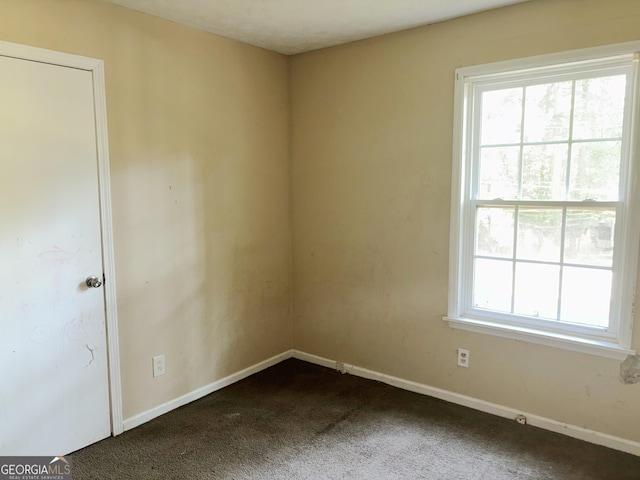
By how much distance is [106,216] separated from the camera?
7.98 ft

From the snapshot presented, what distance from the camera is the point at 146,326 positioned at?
269 cm

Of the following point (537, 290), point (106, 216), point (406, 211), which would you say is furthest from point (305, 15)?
point (537, 290)

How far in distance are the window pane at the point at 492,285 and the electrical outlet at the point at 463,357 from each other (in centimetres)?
30

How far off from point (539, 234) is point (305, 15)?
72.8 inches

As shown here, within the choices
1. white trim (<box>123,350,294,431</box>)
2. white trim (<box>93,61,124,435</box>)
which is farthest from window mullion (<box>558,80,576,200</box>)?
white trim (<box>93,61,124,435</box>)

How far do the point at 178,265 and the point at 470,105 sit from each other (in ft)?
6.76

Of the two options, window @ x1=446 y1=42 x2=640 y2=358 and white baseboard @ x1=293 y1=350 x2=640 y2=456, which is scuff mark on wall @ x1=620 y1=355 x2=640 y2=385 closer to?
window @ x1=446 y1=42 x2=640 y2=358

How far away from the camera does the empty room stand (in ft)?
7.32

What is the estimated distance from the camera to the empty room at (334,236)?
87.8 inches

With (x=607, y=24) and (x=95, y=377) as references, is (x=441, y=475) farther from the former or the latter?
(x=607, y=24)

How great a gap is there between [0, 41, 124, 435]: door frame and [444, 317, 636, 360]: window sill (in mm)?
2009

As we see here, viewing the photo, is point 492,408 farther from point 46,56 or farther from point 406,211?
point 46,56

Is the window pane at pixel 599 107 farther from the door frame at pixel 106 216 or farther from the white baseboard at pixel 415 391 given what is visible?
the door frame at pixel 106 216

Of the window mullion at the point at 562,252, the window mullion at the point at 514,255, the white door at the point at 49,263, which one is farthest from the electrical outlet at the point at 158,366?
the window mullion at the point at 562,252
